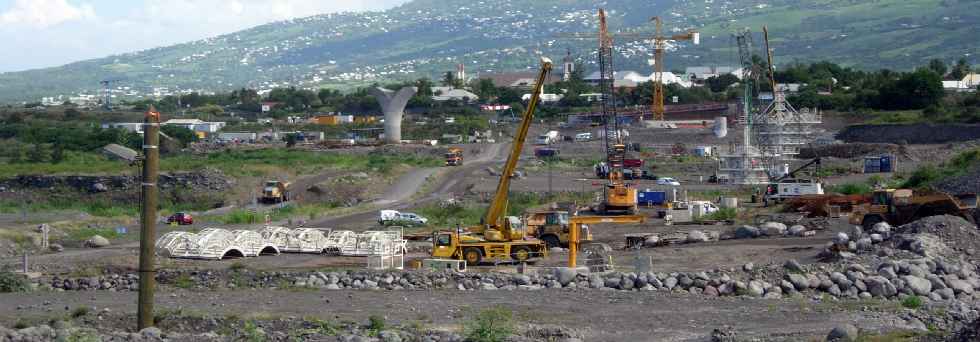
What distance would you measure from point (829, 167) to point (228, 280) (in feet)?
130

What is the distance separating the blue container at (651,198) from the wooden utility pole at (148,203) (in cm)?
3038

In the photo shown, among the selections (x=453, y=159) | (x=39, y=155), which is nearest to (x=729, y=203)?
(x=453, y=159)

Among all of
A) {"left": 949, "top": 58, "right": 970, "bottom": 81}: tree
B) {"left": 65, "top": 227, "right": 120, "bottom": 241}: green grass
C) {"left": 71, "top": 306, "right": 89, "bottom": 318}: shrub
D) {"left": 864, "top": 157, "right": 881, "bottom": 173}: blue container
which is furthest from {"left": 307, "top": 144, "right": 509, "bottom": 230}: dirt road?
{"left": 949, "top": 58, "right": 970, "bottom": 81}: tree

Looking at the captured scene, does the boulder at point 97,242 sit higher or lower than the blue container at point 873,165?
lower

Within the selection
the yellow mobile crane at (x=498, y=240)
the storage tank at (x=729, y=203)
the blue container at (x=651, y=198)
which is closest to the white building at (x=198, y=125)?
the blue container at (x=651, y=198)

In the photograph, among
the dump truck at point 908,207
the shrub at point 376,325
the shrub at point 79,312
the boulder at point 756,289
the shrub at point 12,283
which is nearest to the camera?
the shrub at point 376,325

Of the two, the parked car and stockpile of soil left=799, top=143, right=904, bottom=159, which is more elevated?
stockpile of soil left=799, top=143, right=904, bottom=159

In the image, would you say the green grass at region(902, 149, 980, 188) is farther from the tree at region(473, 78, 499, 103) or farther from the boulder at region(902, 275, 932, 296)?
the tree at region(473, 78, 499, 103)

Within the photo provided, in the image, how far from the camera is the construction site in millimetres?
21781

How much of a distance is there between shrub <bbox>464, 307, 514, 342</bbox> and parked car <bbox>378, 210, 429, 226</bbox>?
1959 cm

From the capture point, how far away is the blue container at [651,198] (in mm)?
48812

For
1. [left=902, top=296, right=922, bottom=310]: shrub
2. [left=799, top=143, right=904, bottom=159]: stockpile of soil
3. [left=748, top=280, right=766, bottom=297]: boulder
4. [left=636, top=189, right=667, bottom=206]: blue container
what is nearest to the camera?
[left=902, top=296, right=922, bottom=310]: shrub

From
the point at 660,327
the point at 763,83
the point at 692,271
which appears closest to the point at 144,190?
the point at 660,327

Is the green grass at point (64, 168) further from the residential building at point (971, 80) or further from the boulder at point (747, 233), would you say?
the residential building at point (971, 80)
